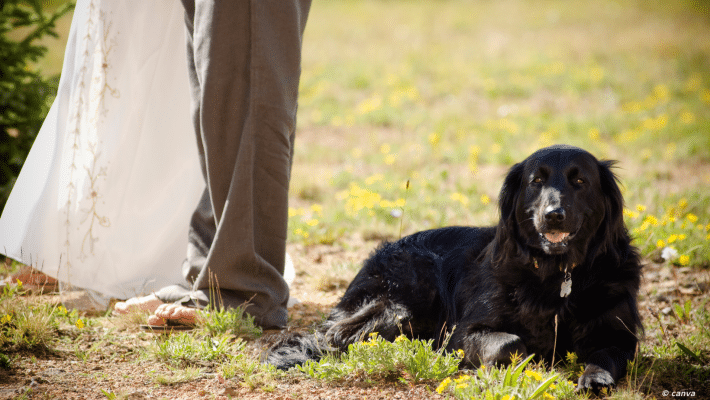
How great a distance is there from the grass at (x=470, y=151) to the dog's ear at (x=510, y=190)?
1.60 ft

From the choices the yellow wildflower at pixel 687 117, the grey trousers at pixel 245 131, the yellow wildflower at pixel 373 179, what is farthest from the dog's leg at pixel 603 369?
the yellow wildflower at pixel 687 117

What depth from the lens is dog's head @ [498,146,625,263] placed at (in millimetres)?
2506

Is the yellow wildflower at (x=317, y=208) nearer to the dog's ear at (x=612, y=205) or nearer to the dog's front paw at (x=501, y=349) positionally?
the dog's front paw at (x=501, y=349)

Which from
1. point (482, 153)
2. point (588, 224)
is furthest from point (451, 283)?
point (482, 153)

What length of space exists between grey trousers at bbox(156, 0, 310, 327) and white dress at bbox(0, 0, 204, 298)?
392 millimetres

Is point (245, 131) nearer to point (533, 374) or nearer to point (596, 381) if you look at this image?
point (533, 374)

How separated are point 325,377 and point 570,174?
1485 millimetres

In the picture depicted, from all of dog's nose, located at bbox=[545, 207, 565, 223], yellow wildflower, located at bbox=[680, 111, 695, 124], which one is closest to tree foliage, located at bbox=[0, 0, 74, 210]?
dog's nose, located at bbox=[545, 207, 565, 223]

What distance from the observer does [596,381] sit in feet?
7.47

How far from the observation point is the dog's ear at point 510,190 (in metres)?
2.83

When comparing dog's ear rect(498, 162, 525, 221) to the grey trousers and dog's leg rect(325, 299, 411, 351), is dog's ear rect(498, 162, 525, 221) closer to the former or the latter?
dog's leg rect(325, 299, 411, 351)

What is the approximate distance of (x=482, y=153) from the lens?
6.74 m

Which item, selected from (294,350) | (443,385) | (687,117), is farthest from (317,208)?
(687,117)

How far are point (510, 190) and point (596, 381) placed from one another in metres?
1.01
